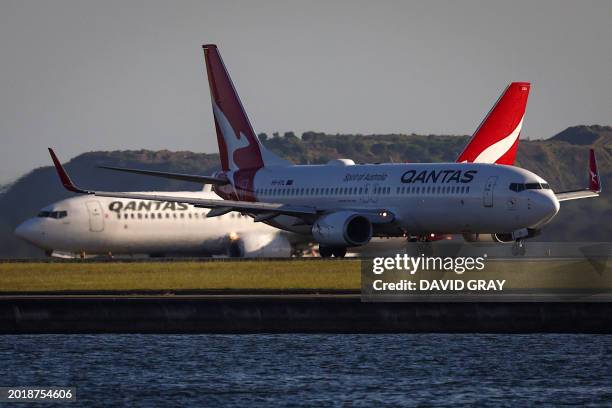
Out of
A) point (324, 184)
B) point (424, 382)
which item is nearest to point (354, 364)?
point (424, 382)

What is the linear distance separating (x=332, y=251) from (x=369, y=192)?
2917 mm

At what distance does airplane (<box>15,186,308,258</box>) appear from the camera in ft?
253

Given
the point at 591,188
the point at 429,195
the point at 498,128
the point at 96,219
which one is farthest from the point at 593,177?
the point at 96,219

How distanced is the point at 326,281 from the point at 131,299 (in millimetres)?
11068

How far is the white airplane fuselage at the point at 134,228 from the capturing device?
77.1 metres

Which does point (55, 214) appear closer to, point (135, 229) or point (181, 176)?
point (135, 229)

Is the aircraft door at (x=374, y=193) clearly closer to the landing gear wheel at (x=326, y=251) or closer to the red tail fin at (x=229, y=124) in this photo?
the landing gear wheel at (x=326, y=251)

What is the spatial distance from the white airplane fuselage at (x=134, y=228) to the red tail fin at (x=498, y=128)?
39.1ft

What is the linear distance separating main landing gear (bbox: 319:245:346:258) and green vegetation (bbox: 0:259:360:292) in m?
3.50

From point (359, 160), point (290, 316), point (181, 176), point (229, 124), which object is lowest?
point (290, 316)

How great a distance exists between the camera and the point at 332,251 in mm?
64312

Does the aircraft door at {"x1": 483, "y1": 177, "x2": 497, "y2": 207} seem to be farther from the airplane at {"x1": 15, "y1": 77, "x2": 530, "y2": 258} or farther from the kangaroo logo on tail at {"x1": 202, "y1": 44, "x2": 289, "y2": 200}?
the airplane at {"x1": 15, "y1": 77, "x2": 530, "y2": 258}

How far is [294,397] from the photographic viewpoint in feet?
101

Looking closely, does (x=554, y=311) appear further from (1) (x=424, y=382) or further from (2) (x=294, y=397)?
(2) (x=294, y=397)
